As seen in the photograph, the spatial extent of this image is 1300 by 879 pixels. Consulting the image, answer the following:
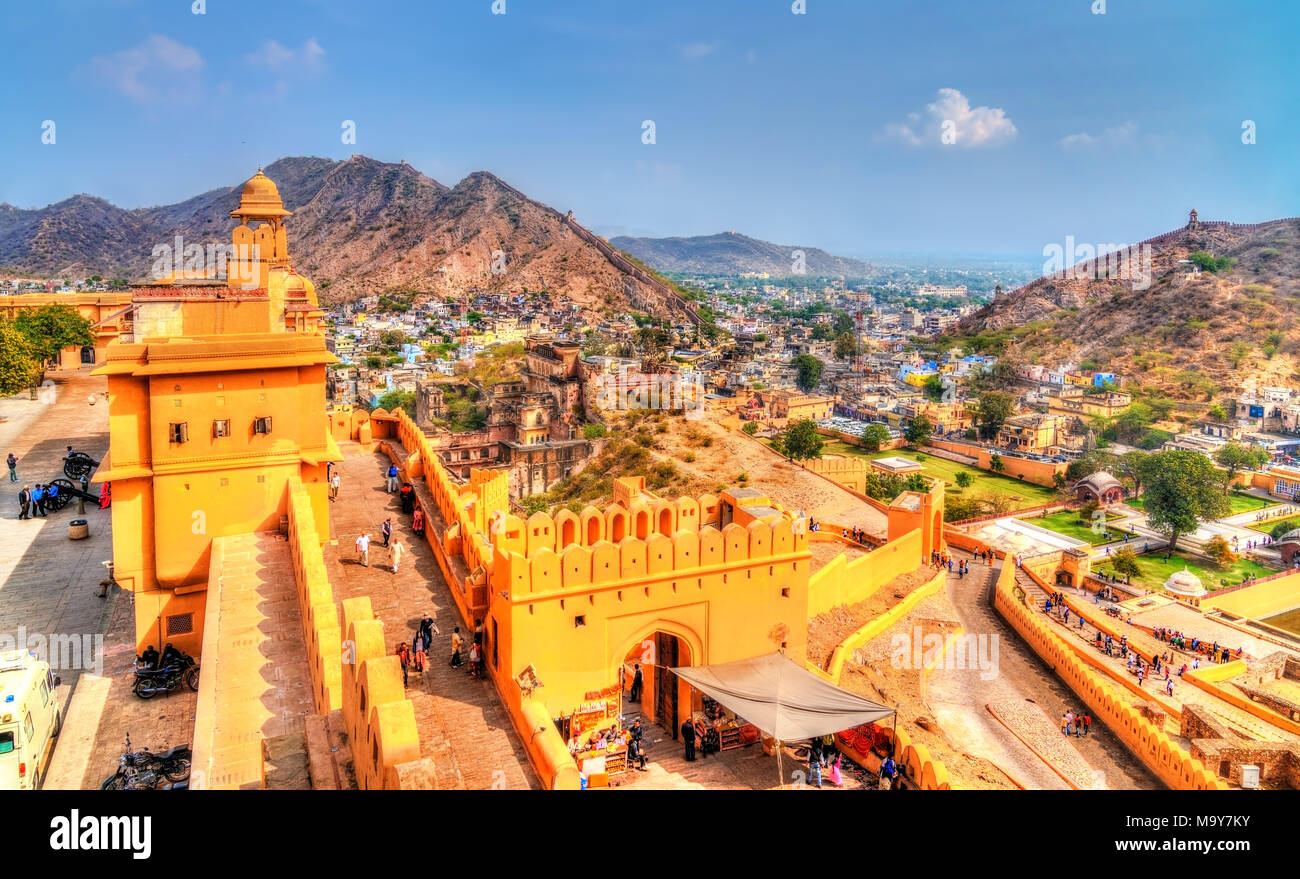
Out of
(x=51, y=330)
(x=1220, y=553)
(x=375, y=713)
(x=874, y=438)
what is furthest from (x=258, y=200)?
(x=874, y=438)

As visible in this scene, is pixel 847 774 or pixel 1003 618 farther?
pixel 1003 618

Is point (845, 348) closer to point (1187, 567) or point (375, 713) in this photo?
point (1187, 567)

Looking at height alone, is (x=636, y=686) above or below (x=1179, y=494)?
above

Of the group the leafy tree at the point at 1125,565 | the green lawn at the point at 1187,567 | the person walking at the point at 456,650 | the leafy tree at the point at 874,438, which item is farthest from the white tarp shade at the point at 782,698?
the leafy tree at the point at 874,438

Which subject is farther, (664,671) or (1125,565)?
(1125,565)

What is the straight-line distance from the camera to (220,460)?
44.1ft

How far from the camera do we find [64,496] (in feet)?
67.9

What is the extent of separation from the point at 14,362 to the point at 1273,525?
5712 centimetres

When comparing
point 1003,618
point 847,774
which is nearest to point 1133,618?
point 1003,618

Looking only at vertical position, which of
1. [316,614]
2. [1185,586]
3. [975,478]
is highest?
[316,614]

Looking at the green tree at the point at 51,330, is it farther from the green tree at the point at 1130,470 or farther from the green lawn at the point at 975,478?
the green tree at the point at 1130,470
